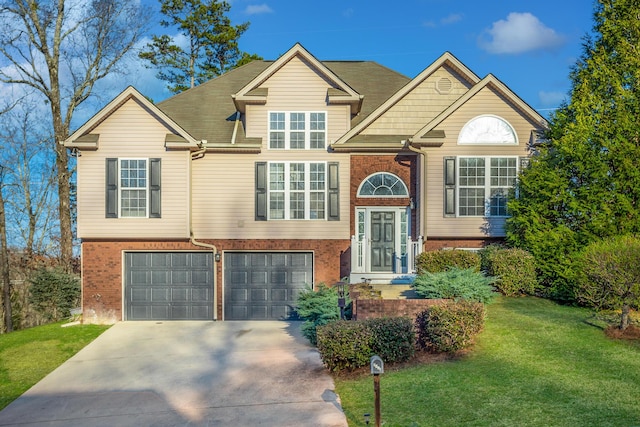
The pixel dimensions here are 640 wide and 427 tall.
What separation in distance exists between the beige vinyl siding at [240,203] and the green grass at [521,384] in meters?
6.15

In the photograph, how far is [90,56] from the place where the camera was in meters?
21.9

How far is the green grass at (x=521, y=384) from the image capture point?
21.3 ft

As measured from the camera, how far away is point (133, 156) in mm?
14531

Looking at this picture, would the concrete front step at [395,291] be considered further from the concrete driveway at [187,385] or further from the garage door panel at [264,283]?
the garage door panel at [264,283]

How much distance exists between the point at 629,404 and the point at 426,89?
11110mm

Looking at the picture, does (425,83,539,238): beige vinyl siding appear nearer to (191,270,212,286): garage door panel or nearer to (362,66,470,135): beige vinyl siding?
(362,66,470,135): beige vinyl siding

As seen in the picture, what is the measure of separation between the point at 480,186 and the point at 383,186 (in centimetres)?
290

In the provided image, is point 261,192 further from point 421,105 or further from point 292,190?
point 421,105

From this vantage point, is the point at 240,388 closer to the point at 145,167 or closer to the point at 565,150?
the point at 145,167

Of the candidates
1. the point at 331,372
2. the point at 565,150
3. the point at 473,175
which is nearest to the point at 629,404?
the point at 331,372

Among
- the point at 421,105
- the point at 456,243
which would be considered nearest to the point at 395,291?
the point at 456,243

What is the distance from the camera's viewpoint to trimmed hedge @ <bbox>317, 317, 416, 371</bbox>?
888 centimetres

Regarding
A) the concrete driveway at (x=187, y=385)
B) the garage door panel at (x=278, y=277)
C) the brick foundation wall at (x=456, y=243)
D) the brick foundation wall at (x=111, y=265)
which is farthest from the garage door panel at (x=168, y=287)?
the brick foundation wall at (x=456, y=243)

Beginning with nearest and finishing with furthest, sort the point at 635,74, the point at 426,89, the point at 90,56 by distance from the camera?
the point at 635,74 → the point at 426,89 → the point at 90,56
